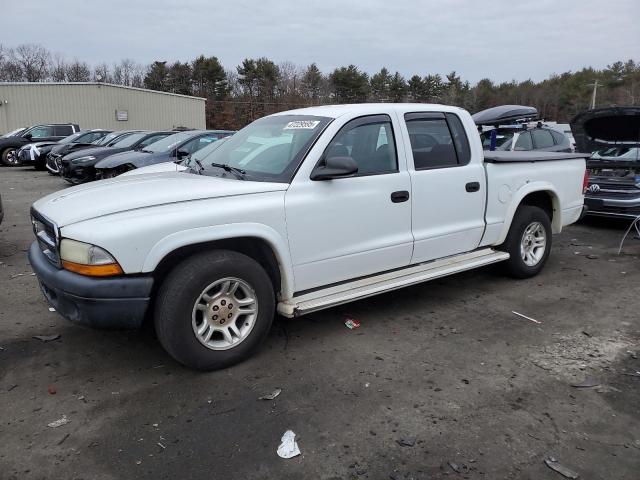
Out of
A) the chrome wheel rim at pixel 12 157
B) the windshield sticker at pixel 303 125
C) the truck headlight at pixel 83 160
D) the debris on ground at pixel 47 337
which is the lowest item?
the debris on ground at pixel 47 337

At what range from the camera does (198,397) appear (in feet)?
10.7

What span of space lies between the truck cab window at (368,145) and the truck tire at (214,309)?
123cm

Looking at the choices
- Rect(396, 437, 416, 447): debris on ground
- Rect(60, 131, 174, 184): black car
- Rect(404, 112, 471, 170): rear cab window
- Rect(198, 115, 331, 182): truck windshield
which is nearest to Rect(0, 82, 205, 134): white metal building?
Rect(60, 131, 174, 184): black car

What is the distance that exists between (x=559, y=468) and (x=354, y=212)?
218cm

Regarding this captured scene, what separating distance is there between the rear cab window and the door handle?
1.00ft

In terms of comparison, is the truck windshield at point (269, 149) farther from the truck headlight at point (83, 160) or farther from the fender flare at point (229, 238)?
the truck headlight at point (83, 160)

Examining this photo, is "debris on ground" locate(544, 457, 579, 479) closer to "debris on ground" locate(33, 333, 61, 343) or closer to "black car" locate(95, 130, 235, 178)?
"debris on ground" locate(33, 333, 61, 343)

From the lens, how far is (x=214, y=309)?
3.50 meters

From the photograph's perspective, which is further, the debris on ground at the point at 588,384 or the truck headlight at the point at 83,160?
the truck headlight at the point at 83,160

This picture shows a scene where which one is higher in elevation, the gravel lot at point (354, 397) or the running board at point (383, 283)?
the running board at point (383, 283)

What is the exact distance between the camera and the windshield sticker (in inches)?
163

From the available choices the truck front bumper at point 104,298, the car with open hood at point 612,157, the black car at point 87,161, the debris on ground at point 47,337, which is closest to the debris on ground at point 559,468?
the truck front bumper at point 104,298

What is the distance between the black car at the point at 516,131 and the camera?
888 cm

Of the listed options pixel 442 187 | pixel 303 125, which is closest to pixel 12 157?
pixel 303 125
